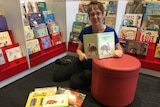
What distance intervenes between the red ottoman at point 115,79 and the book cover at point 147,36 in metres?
0.87

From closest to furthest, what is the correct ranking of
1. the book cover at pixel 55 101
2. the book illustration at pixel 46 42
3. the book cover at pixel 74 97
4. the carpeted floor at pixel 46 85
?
the book cover at pixel 55 101 → the book cover at pixel 74 97 → the carpeted floor at pixel 46 85 → the book illustration at pixel 46 42

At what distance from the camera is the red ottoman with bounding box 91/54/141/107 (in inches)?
51.1

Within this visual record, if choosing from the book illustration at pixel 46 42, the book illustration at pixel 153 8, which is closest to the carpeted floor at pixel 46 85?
the book illustration at pixel 46 42

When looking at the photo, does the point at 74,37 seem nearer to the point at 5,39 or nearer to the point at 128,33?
the point at 128,33

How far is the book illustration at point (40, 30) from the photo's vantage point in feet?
7.31

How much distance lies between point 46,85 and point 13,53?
0.59m

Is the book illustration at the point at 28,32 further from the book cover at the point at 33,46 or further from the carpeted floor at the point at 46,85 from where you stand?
the carpeted floor at the point at 46,85

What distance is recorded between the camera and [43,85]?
183 cm

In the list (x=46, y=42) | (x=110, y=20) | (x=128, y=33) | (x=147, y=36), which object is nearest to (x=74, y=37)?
(x=46, y=42)

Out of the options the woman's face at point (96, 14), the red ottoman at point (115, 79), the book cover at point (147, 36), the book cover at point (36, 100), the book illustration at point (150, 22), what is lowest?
the book cover at point (36, 100)

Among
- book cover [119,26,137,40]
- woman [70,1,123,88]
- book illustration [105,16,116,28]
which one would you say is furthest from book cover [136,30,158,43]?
woman [70,1,123,88]

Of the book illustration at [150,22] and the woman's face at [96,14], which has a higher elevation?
the woman's face at [96,14]

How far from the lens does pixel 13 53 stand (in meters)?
1.92

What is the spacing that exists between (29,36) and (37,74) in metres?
0.54
